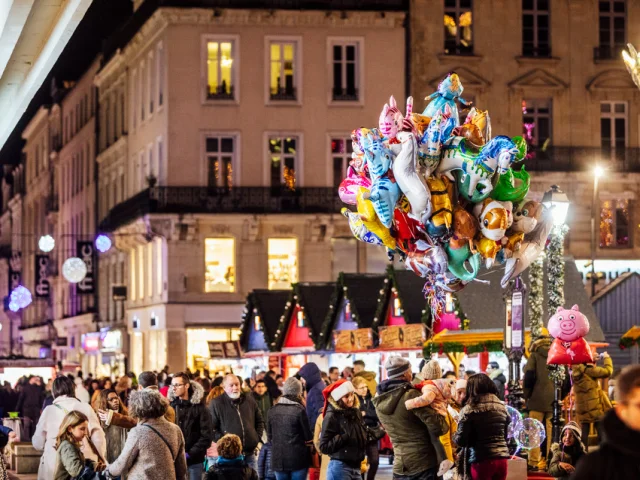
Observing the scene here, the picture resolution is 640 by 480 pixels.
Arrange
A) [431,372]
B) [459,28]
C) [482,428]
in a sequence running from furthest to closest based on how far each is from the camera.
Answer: [459,28] < [431,372] < [482,428]

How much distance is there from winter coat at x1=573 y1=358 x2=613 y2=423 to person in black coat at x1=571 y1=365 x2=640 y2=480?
13.9m

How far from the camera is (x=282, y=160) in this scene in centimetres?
4994

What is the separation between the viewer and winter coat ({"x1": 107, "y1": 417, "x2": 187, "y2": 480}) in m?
11.5

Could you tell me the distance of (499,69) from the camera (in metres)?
49.4

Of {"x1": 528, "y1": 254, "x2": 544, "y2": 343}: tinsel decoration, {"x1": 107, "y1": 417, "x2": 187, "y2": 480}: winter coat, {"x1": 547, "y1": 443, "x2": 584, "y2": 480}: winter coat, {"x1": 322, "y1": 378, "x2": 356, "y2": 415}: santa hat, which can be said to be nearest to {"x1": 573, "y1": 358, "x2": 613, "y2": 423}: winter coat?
{"x1": 528, "y1": 254, "x2": 544, "y2": 343}: tinsel decoration

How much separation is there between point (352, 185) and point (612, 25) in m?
38.3

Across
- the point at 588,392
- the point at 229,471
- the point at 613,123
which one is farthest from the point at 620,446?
the point at 613,123

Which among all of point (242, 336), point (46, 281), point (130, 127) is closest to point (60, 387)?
point (242, 336)

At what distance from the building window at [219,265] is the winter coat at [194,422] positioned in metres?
34.0

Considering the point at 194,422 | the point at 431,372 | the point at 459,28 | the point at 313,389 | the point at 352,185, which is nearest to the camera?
the point at 352,185

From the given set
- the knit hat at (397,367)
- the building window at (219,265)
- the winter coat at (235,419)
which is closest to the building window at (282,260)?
the building window at (219,265)

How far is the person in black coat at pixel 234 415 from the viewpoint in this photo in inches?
639

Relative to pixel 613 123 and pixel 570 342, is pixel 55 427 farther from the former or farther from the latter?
pixel 613 123

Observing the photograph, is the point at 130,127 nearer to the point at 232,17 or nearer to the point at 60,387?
the point at 232,17
